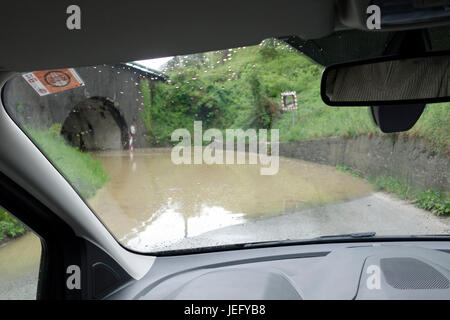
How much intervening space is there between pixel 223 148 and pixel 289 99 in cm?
119

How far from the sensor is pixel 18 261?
2.06 meters

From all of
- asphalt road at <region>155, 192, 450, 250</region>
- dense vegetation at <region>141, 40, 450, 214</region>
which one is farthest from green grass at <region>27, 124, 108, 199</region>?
asphalt road at <region>155, 192, 450, 250</region>

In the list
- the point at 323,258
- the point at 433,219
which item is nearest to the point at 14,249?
the point at 323,258

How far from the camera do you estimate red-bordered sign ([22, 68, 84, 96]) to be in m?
1.53

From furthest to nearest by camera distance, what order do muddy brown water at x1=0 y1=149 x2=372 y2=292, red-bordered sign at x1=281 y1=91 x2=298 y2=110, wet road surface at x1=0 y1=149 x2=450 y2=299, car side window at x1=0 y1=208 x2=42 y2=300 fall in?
red-bordered sign at x1=281 y1=91 x2=298 y2=110, wet road surface at x1=0 y1=149 x2=450 y2=299, muddy brown water at x1=0 y1=149 x2=372 y2=292, car side window at x1=0 y1=208 x2=42 y2=300

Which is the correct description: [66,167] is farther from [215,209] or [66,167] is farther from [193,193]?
[193,193]

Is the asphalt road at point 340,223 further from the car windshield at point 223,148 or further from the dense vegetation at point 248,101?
the dense vegetation at point 248,101

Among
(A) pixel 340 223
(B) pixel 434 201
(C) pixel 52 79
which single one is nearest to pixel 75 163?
(C) pixel 52 79

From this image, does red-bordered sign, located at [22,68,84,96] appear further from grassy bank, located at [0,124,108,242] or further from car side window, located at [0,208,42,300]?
car side window, located at [0,208,42,300]

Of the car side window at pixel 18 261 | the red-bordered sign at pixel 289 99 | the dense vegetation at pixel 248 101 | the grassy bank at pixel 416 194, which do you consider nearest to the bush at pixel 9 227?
the car side window at pixel 18 261

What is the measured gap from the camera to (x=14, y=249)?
1.93 metres

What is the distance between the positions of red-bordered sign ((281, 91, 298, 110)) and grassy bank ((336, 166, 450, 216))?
1.53 m

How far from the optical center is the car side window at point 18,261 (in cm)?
182

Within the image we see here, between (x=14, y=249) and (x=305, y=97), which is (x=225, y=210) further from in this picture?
(x=14, y=249)
